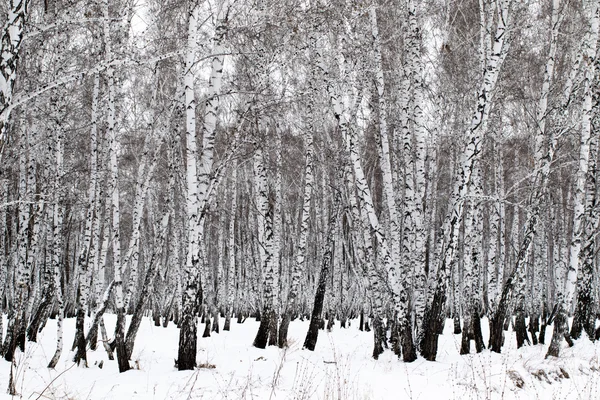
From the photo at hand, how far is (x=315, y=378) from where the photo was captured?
24.8ft

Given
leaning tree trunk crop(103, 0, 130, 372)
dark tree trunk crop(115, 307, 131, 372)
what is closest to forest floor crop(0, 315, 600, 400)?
dark tree trunk crop(115, 307, 131, 372)

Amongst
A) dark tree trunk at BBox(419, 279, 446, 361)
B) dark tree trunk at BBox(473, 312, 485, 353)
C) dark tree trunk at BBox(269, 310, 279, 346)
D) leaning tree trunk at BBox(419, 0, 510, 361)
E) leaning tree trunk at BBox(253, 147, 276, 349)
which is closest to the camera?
leaning tree trunk at BBox(419, 0, 510, 361)

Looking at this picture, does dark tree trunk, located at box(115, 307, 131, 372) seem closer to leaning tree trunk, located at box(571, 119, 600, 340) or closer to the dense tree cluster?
the dense tree cluster

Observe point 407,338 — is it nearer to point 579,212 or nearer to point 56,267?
point 579,212

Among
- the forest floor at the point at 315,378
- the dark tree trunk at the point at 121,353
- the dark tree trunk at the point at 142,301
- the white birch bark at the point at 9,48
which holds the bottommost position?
the forest floor at the point at 315,378

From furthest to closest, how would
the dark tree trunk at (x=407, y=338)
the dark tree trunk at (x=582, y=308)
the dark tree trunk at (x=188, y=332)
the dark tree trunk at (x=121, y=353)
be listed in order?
the dark tree trunk at (x=582, y=308), the dark tree trunk at (x=407, y=338), the dark tree trunk at (x=121, y=353), the dark tree trunk at (x=188, y=332)

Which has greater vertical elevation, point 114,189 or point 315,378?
point 114,189

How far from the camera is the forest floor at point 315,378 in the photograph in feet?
20.5

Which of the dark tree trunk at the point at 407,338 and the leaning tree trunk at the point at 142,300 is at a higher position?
the leaning tree trunk at the point at 142,300

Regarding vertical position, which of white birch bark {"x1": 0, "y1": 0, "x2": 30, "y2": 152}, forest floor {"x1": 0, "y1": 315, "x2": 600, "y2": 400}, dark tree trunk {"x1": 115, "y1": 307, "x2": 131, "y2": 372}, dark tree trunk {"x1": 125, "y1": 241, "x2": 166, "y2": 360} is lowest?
forest floor {"x1": 0, "y1": 315, "x2": 600, "y2": 400}

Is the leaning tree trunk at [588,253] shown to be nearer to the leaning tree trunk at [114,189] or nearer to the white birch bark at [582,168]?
the white birch bark at [582,168]

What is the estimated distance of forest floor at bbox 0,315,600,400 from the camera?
6.25 meters

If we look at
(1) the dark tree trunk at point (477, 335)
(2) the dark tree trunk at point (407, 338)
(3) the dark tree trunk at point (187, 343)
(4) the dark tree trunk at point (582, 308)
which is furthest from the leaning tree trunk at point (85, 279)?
(4) the dark tree trunk at point (582, 308)

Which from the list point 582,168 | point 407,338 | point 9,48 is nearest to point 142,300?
point 407,338
